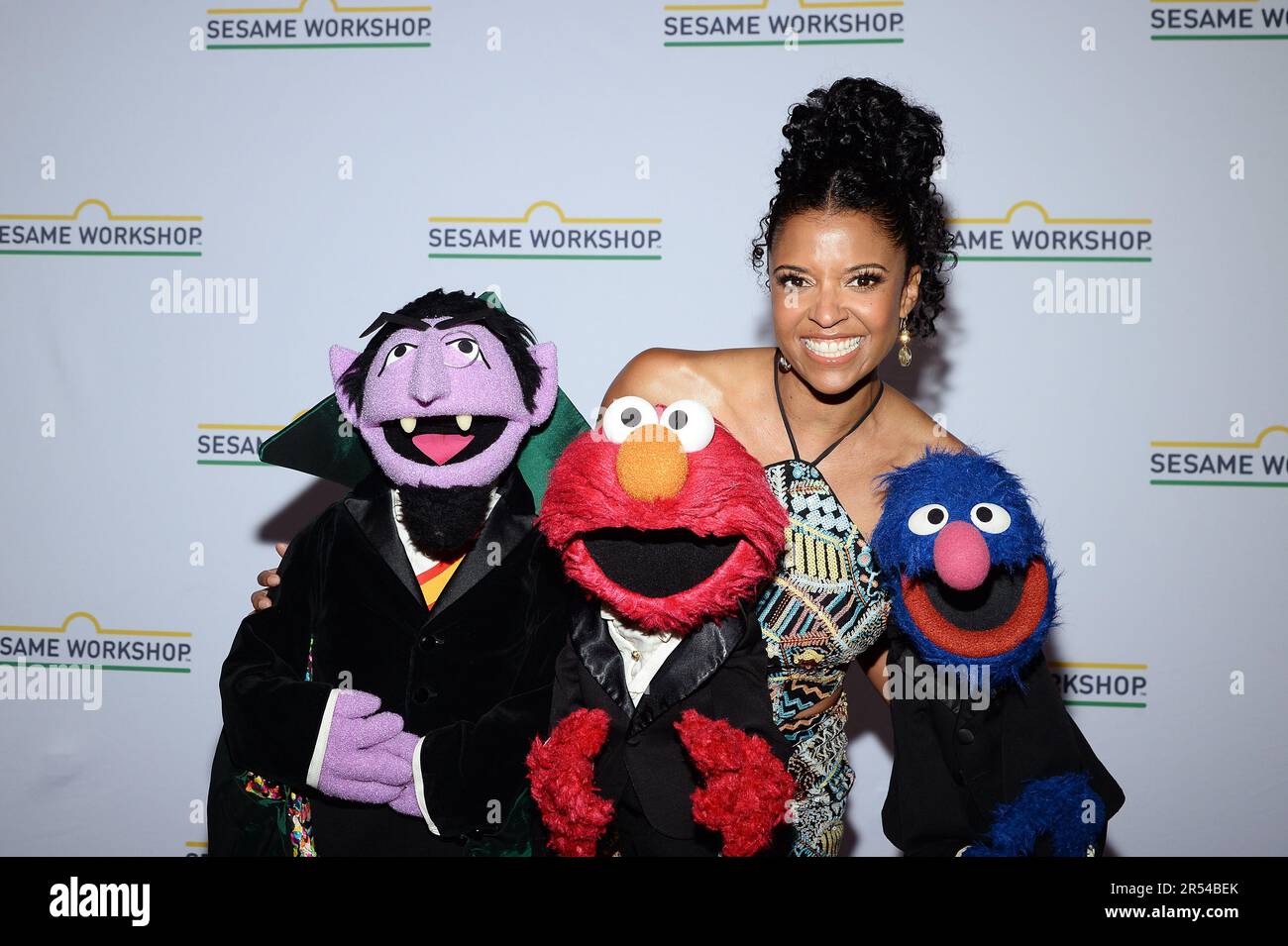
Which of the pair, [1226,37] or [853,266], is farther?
[1226,37]

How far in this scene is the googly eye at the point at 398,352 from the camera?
1380 millimetres

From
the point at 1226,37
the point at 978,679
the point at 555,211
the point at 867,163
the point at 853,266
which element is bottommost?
the point at 978,679

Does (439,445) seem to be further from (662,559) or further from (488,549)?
→ (662,559)

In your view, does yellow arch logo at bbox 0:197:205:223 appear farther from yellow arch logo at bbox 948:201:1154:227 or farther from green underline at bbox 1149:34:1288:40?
green underline at bbox 1149:34:1288:40

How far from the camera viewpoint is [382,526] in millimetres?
1437

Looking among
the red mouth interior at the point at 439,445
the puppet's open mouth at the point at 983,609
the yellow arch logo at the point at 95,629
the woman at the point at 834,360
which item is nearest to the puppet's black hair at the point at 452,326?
the red mouth interior at the point at 439,445

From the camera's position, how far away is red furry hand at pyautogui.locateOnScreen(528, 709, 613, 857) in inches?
47.0

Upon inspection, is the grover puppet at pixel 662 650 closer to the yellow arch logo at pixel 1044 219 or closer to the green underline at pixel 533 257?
the green underline at pixel 533 257

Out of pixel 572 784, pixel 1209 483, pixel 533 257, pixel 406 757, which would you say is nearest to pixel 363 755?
pixel 406 757

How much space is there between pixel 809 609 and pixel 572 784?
430 millimetres

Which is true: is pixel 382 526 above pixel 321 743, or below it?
above

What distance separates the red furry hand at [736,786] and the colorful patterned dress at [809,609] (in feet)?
0.76

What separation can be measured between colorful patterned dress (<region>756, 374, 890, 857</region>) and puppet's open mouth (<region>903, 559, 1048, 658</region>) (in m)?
0.12
